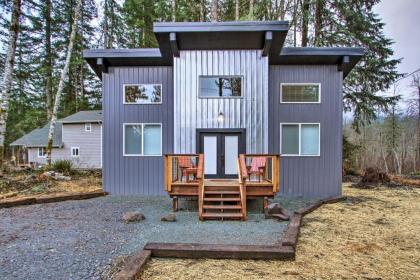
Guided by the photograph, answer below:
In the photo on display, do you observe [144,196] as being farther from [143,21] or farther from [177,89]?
[143,21]

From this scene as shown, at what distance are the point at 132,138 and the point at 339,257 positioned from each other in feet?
22.6

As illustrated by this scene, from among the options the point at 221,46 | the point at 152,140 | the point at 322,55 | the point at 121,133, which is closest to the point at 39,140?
the point at 121,133

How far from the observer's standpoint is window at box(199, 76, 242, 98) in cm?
838

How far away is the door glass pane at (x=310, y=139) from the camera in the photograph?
29.4 feet

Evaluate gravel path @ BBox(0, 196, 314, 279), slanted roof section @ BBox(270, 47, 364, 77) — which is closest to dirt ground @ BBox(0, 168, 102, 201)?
gravel path @ BBox(0, 196, 314, 279)

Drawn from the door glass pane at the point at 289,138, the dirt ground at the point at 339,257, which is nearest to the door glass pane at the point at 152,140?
the door glass pane at the point at 289,138

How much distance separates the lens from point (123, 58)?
8.59 metres

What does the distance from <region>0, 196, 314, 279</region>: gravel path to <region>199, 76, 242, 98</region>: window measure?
342cm

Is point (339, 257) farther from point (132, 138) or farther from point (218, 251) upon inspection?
point (132, 138)

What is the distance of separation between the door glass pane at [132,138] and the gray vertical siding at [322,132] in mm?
4096

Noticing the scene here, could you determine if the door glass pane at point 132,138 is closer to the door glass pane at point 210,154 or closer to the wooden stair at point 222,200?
the door glass pane at point 210,154

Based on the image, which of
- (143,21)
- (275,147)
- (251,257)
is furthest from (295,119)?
(143,21)

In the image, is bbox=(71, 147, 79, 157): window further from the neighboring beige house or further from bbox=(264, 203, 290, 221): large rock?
bbox=(264, 203, 290, 221): large rock

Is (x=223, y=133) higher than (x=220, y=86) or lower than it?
lower
